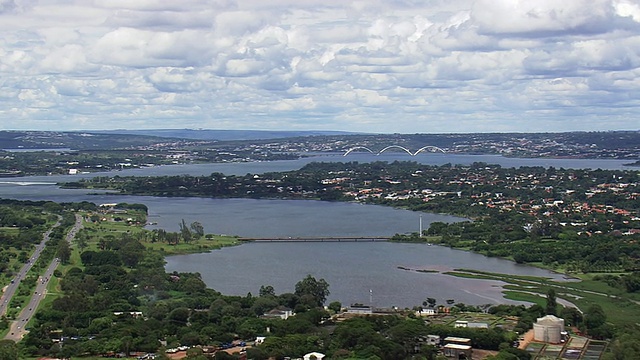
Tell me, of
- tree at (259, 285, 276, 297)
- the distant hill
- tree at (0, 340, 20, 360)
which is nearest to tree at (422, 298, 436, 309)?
tree at (259, 285, 276, 297)

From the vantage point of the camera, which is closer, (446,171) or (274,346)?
(274,346)

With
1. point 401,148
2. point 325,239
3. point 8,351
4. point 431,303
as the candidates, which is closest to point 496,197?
point 325,239

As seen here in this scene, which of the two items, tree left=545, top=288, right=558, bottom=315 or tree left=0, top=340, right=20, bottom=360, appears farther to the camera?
tree left=545, top=288, right=558, bottom=315

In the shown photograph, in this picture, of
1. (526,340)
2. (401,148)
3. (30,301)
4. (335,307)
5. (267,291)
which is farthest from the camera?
(401,148)

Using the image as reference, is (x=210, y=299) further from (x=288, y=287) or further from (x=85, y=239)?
(x=85, y=239)

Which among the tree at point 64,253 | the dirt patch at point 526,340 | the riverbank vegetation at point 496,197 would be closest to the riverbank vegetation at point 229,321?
the dirt patch at point 526,340

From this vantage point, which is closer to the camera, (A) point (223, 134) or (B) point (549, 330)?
(B) point (549, 330)

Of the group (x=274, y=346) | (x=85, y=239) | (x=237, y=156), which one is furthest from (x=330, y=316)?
(x=237, y=156)

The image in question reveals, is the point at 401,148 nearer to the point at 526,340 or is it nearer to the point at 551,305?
the point at 551,305

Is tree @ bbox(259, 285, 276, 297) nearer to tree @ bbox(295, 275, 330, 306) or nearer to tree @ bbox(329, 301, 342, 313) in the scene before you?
tree @ bbox(295, 275, 330, 306)

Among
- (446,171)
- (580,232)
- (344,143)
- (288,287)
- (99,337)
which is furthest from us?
(344,143)

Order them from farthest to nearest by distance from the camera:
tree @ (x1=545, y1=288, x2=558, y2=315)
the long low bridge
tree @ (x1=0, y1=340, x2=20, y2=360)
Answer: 1. the long low bridge
2. tree @ (x1=545, y1=288, x2=558, y2=315)
3. tree @ (x1=0, y1=340, x2=20, y2=360)
